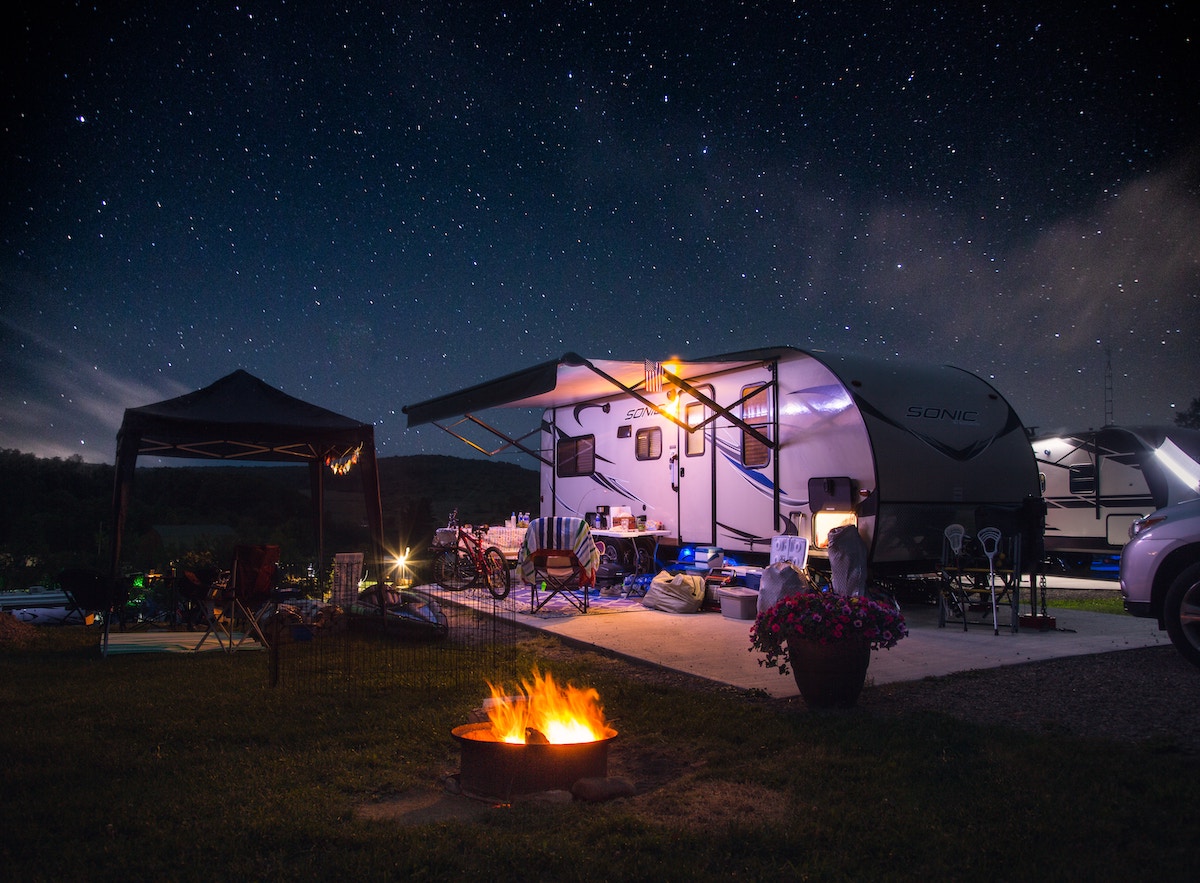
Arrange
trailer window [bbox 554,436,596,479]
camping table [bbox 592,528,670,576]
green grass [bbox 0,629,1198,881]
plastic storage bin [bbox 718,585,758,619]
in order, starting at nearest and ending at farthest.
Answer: green grass [bbox 0,629,1198,881] < plastic storage bin [bbox 718,585,758,619] < camping table [bbox 592,528,670,576] < trailer window [bbox 554,436,596,479]

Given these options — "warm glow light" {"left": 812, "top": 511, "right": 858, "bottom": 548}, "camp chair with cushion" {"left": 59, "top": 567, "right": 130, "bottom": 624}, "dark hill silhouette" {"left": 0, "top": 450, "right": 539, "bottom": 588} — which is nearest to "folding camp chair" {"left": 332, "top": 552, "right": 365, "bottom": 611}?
"camp chair with cushion" {"left": 59, "top": 567, "right": 130, "bottom": 624}

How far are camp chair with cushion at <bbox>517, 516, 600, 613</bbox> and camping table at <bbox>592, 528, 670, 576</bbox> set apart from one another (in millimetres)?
1405

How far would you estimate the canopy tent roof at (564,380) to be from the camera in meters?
8.72

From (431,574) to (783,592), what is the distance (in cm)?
722

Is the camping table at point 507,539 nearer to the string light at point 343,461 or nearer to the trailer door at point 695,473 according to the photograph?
the trailer door at point 695,473

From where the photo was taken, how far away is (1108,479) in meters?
12.6

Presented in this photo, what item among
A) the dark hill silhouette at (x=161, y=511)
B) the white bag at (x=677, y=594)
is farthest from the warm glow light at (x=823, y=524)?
the dark hill silhouette at (x=161, y=511)

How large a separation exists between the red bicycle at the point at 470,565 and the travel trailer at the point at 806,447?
1.82 meters

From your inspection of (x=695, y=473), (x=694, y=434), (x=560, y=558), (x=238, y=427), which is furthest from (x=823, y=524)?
(x=238, y=427)

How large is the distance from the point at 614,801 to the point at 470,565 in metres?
8.73

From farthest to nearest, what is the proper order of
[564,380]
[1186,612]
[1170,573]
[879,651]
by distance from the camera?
1. [564,380]
2. [879,651]
3. [1170,573]
4. [1186,612]

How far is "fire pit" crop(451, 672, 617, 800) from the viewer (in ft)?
11.3

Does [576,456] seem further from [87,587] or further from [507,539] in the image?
[87,587]

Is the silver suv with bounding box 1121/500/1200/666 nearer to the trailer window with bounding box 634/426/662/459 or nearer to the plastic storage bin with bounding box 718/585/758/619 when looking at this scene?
the plastic storage bin with bounding box 718/585/758/619
